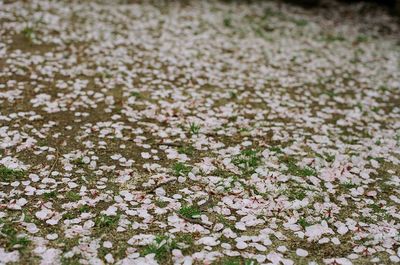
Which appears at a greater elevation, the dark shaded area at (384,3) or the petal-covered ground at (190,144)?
the dark shaded area at (384,3)

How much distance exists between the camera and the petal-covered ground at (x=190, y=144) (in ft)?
16.4

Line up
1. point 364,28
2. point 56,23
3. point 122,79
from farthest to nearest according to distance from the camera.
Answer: point 364,28, point 56,23, point 122,79

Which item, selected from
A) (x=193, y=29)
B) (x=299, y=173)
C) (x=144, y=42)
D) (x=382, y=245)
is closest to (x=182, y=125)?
(x=299, y=173)

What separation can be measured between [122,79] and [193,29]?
173 inches

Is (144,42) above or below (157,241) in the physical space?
above

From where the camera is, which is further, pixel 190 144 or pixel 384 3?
pixel 384 3

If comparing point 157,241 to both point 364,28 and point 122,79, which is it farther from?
point 364,28

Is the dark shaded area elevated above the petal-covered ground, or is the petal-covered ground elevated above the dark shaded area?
the dark shaded area

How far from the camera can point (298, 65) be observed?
1100 cm

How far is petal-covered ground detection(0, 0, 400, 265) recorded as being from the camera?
4.99 meters

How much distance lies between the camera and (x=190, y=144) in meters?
7.01

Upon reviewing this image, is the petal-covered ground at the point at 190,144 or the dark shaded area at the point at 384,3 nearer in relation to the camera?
the petal-covered ground at the point at 190,144

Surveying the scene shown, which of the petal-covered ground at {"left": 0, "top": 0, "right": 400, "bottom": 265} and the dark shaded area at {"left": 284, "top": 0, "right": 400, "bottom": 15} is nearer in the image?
the petal-covered ground at {"left": 0, "top": 0, "right": 400, "bottom": 265}

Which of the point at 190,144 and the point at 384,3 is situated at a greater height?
the point at 384,3
